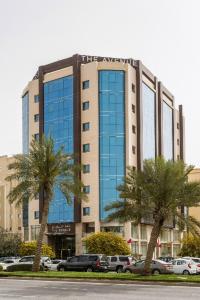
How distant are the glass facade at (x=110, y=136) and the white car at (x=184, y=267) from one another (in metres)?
37.2

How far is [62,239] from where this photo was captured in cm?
10075

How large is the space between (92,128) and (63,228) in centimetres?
1634

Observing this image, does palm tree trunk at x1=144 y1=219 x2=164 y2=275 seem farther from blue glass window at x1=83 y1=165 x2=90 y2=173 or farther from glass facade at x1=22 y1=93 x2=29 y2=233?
glass facade at x1=22 y1=93 x2=29 y2=233

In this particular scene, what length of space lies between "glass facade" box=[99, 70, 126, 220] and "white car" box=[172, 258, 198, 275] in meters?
37.2

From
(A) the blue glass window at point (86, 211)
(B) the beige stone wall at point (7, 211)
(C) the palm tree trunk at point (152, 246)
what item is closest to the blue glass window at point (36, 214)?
(A) the blue glass window at point (86, 211)

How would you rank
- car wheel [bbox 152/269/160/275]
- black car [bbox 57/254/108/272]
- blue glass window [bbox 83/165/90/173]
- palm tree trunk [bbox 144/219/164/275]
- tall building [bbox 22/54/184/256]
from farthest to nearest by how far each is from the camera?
blue glass window [bbox 83/165/90/173] < tall building [bbox 22/54/184/256] < black car [bbox 57/254/108/272] < car wheel [bbox 152/269/160/275] < palm tree trunk [bbox 144/219/164/275]

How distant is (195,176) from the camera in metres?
136

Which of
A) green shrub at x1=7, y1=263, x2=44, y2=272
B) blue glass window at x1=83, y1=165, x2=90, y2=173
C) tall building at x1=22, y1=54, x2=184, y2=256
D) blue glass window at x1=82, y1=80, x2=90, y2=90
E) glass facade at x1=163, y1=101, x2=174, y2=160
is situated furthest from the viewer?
glass facade at x1=163, y1=101, x2=174, y2=160

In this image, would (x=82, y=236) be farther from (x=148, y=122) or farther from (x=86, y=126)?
(x=148, y=122)

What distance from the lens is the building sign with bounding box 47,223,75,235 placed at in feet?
312

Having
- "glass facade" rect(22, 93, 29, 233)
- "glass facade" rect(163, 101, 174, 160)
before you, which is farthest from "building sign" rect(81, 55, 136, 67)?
"glass facade" rect(163, 101, 174, 160)

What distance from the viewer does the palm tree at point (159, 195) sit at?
149 ft

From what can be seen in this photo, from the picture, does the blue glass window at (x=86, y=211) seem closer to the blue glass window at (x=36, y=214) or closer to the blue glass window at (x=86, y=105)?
the blue glass window at (x=36, y=214)

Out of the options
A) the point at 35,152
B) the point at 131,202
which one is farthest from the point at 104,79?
the point at 131,202
